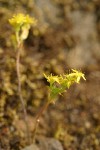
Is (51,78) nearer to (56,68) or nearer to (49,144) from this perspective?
(49,144)

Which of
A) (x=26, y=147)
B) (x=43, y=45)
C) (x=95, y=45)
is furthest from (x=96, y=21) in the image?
(x=26, y=147)

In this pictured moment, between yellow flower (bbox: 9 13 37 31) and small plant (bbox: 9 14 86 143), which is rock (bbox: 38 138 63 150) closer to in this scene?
small plant (bbox: 9 14 86 143)

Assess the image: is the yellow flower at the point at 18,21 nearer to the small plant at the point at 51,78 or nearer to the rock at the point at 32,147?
the small plant at the point at 51,78

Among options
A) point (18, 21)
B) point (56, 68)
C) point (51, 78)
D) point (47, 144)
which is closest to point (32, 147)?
point (47, 144)

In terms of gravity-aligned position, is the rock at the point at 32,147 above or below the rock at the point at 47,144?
below

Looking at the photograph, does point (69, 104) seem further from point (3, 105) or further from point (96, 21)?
point (96, 21)

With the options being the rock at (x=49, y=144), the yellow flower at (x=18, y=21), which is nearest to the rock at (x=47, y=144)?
the rock at (x=49, y=144)

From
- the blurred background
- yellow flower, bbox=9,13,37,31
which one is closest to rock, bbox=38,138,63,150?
the blurred background

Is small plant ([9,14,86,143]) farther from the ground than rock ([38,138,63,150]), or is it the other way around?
small plant ([9,14,86,143])

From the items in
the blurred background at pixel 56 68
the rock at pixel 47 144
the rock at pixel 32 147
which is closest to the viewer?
the rock at pixel 32 147
